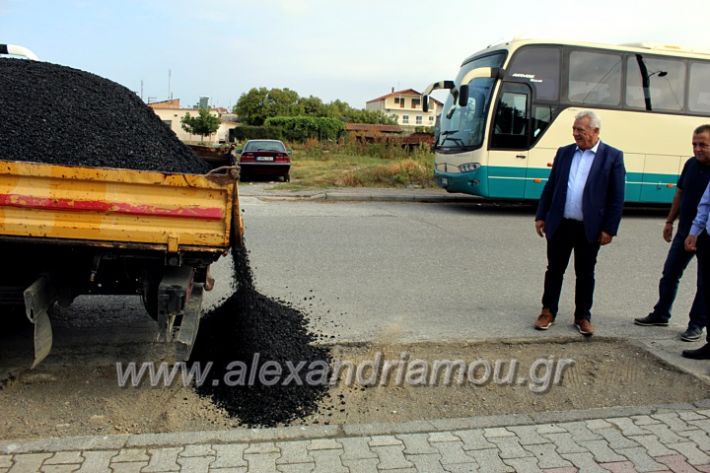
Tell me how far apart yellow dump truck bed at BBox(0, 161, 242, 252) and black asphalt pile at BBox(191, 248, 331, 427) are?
1.00 m

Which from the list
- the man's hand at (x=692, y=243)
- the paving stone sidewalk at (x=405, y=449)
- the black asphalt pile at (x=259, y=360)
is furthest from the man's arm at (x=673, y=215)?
the black asphalt pile at (x=259, y=360)

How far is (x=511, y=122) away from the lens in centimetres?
1235

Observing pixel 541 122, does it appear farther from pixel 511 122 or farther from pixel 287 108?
pixel 287 108

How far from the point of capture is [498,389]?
4.06m

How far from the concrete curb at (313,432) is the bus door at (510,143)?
8.94 m

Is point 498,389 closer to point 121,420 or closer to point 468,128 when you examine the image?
point 121,420

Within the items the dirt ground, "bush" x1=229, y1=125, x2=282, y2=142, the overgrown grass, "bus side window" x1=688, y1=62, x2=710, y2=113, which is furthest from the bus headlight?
"bush" x1=229, y1=125, x2=282, y2=142

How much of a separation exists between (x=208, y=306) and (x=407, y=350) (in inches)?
75.6

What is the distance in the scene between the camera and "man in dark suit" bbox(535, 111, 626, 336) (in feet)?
15.8

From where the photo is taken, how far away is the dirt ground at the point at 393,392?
3506mm

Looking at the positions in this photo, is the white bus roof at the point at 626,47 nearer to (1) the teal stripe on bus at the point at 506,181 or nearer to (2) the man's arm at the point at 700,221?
(1) the teal stripe on bus at the point at 506,181

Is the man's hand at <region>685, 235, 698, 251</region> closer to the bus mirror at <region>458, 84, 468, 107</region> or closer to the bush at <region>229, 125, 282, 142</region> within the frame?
the bus mirror at <region>458, 84, 468, 107</region>

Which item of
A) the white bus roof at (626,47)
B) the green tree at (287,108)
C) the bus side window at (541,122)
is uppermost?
the green tree at (287,108)

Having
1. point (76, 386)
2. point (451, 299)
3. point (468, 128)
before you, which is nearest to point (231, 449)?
point (76, 386)
